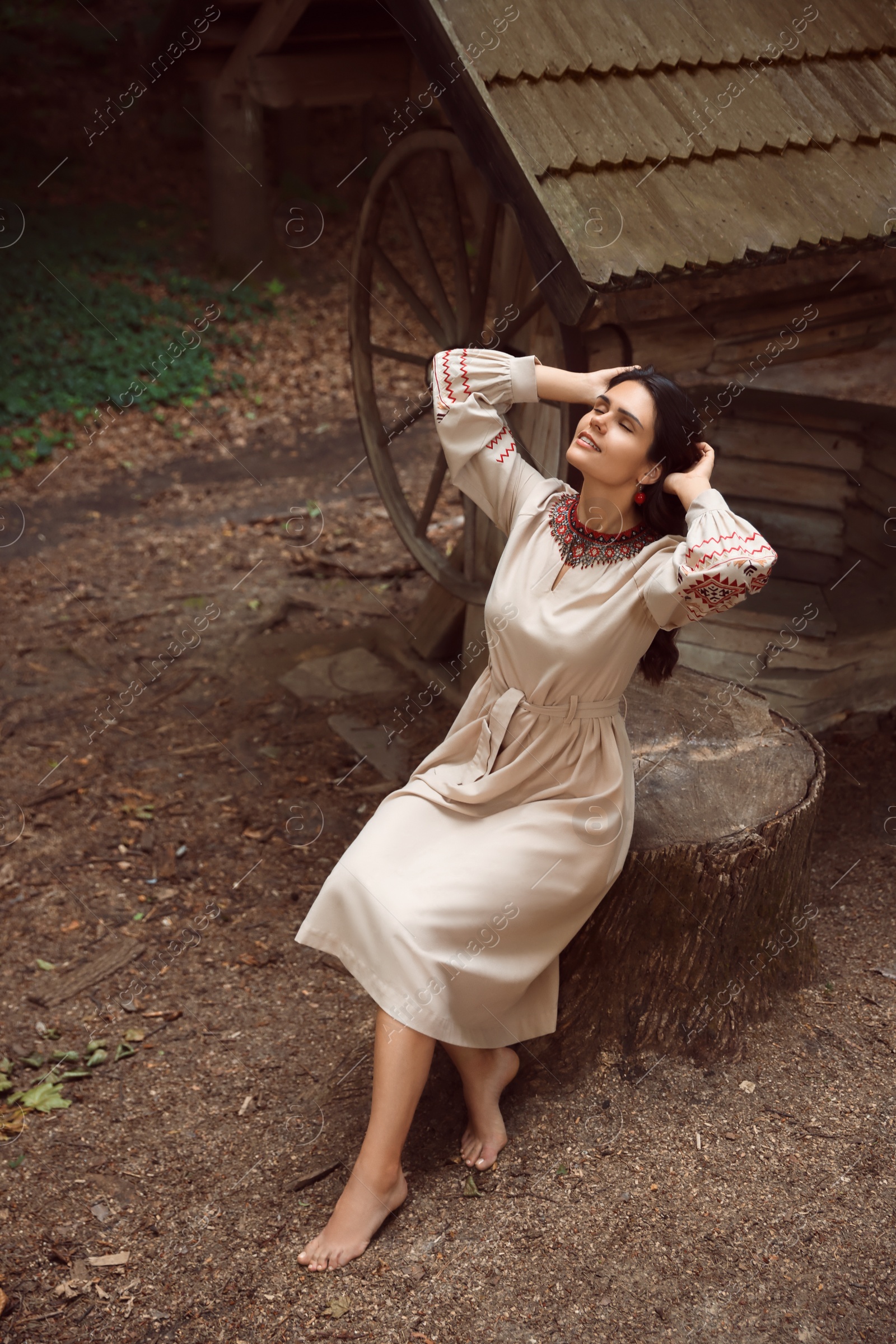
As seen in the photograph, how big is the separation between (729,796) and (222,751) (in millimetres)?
2573

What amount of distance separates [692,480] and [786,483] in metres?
2.94

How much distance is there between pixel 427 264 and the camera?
15.9ft

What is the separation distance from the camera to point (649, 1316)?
2.53 metres

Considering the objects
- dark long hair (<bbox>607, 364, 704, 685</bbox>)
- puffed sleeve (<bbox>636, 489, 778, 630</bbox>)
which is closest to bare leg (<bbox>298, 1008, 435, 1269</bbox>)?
puffed sleeve (<bbox>636, 489, 778, 630</bbox>)

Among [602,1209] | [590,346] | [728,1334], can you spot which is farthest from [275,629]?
[728,1334]

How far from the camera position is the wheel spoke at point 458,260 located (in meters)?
4.47

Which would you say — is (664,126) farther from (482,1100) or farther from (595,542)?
(482,1100)

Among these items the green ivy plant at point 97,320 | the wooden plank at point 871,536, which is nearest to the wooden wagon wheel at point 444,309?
the wooden plank at point 871,536

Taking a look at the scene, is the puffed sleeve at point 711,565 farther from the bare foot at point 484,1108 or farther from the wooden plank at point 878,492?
the wooden plank at point 878,492

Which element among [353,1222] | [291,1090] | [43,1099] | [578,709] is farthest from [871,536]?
[43,1099]

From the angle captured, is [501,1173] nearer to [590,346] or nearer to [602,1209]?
[602,1209]

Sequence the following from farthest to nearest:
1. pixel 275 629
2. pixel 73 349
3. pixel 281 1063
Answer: pixel 73 349, pixel 275 629, pixel 281 1063

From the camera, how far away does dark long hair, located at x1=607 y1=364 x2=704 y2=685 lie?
8.71ft

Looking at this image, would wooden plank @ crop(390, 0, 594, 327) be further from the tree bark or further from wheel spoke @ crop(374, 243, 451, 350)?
the tree bark
